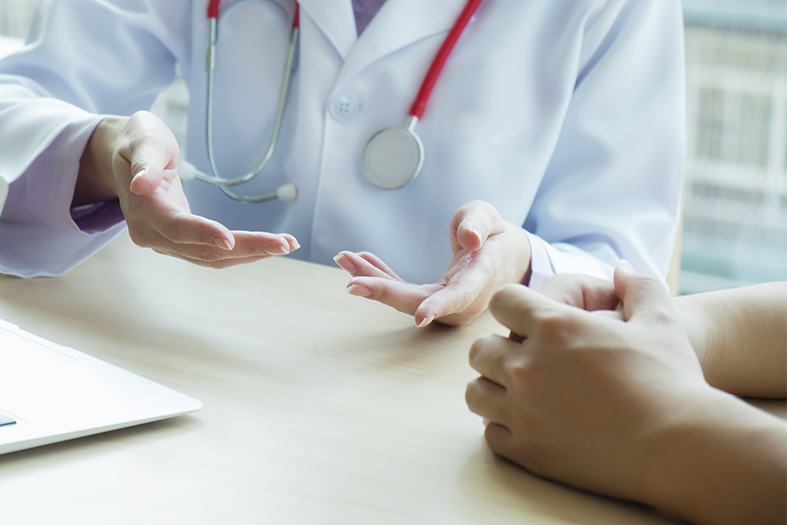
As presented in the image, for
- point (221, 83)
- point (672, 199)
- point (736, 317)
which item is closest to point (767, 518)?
point (736, 317)

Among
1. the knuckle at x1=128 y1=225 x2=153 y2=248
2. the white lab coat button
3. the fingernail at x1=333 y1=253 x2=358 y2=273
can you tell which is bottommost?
the knuckle at x1=128 y1=225 x2=153 y2=248

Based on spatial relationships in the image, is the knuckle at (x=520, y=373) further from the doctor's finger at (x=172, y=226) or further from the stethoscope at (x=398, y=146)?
the stethoscope at (x=398, y=146)

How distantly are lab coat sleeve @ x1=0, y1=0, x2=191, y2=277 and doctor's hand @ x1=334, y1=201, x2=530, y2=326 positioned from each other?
321 millimetres

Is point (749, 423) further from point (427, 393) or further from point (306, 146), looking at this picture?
point (306, 146)

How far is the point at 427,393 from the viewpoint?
0.48 m


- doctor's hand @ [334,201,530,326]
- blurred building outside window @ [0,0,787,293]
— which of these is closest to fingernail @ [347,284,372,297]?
doctor's hand @ [334,201,530,326]

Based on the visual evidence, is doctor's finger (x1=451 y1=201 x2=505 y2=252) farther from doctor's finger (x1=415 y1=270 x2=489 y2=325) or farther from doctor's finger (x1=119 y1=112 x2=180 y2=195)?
doctor's finger (x1=119 y1=112 x2=180 y2=195)

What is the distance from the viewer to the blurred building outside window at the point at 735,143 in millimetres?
1861

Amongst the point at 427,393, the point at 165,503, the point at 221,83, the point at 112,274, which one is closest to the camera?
the point at 165,503

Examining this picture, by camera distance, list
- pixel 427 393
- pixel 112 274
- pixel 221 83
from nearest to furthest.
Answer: pixel 427 393
pixel 112 274
pixel 221 83

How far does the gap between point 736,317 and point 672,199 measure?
0.38 meters

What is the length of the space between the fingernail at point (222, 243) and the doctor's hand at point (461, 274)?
96mm

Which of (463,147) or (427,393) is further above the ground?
(463,147)

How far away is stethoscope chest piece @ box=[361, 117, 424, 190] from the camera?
0.84 m
